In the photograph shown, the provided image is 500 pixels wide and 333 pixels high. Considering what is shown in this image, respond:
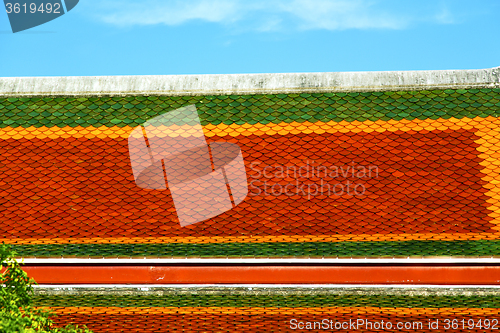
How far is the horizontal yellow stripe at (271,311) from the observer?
6.75 m

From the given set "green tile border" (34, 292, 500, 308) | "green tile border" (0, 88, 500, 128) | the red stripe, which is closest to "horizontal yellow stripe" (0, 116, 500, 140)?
"green tile border" (0, 88, 500, 128)

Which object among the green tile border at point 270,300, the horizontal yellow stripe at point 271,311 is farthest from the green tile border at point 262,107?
the horizontal yellow stripe at point 271,311

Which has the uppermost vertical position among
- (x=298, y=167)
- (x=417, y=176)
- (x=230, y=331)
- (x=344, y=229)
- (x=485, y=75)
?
(x=485, y=75)

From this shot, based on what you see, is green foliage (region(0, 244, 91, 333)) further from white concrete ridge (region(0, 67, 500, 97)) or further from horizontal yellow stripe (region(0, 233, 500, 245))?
white concrete ridge (region(0, 67, 500, 97))

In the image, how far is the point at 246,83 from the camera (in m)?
9.76

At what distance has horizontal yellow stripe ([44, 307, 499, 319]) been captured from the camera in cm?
675

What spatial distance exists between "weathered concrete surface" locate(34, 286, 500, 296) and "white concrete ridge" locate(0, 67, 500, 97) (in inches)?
175

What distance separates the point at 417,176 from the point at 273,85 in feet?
11.9

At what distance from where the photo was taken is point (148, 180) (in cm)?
827

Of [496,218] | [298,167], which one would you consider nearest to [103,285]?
[298,167]

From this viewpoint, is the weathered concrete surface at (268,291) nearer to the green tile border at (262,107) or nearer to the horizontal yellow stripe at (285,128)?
the horizontal yellow stripe at (285,128)

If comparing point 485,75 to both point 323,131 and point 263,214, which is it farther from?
point 263,214

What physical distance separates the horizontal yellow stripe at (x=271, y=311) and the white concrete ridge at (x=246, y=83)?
189 inches

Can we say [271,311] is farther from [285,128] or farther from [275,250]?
[285,128]
